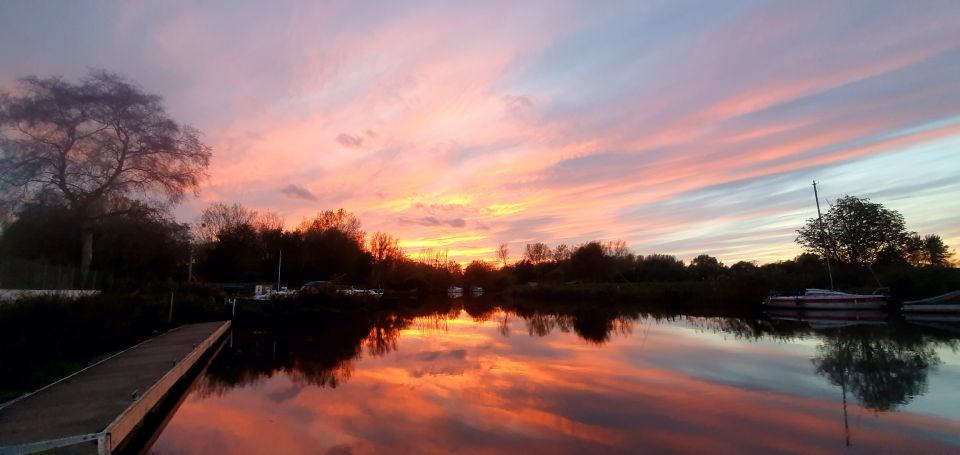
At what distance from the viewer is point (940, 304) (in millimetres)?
26359

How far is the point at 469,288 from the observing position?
290 feet

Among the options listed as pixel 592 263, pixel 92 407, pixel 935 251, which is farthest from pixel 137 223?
pixel 935 251

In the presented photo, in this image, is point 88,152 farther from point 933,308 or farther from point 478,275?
point 478,275

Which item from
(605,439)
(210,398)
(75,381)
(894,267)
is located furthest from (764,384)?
(894,267)

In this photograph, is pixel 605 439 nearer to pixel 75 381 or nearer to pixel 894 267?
A: pixel 75 381

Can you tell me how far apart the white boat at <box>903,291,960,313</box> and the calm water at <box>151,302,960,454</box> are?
30.7ft

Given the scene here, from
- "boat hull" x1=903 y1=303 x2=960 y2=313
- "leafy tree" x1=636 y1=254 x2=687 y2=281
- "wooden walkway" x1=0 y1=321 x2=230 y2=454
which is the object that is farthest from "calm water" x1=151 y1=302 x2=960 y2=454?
"leafy tree" x1=636 y1=254 x2=687 y2=281

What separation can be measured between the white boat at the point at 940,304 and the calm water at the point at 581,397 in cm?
935

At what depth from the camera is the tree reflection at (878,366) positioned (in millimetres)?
9797

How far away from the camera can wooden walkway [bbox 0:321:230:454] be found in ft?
19.2

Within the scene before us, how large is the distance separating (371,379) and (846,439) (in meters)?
9.30

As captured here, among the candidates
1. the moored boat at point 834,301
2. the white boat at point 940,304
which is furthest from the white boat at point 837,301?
the white boat at point 940,304

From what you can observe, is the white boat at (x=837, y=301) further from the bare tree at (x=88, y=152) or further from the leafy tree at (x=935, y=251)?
the bare tree at (x=88, y=152)

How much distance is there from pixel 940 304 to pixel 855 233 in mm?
16262
